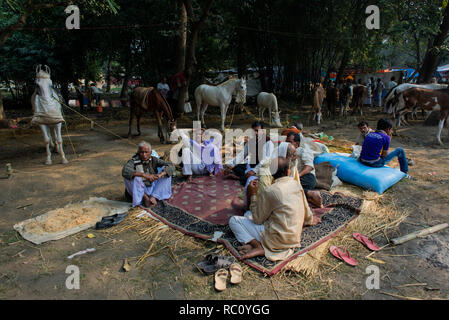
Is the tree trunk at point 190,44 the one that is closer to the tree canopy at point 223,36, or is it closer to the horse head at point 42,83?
the tree canopy at point 223,36

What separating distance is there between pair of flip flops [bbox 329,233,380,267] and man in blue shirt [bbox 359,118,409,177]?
6.93 ft

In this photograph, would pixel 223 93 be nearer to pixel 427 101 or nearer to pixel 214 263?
pixel 427 101

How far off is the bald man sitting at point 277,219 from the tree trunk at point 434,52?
12003mm

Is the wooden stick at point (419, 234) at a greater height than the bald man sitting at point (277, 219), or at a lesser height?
lesser

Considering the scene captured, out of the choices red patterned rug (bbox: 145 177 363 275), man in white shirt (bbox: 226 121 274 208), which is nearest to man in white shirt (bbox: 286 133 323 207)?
red patterned rug (bbox: 145 177 363 275)

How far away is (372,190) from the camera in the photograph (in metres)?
4.72

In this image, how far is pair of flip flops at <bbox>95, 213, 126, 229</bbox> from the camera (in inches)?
148

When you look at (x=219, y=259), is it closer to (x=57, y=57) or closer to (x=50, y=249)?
(x=50, y=249)

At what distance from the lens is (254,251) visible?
2961mm

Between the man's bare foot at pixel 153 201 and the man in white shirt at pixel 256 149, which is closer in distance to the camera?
the man's bare foot at pixel 153 201

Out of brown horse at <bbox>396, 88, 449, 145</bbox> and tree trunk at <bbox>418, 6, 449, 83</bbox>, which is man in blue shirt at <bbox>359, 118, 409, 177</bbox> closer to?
brown horse at <bbox>396, 88, 449, 145</bbox>

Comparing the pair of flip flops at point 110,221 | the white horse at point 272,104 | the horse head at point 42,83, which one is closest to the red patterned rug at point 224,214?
the pair of flip flops at point 110,221

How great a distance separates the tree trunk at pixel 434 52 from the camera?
11125 millimetres
